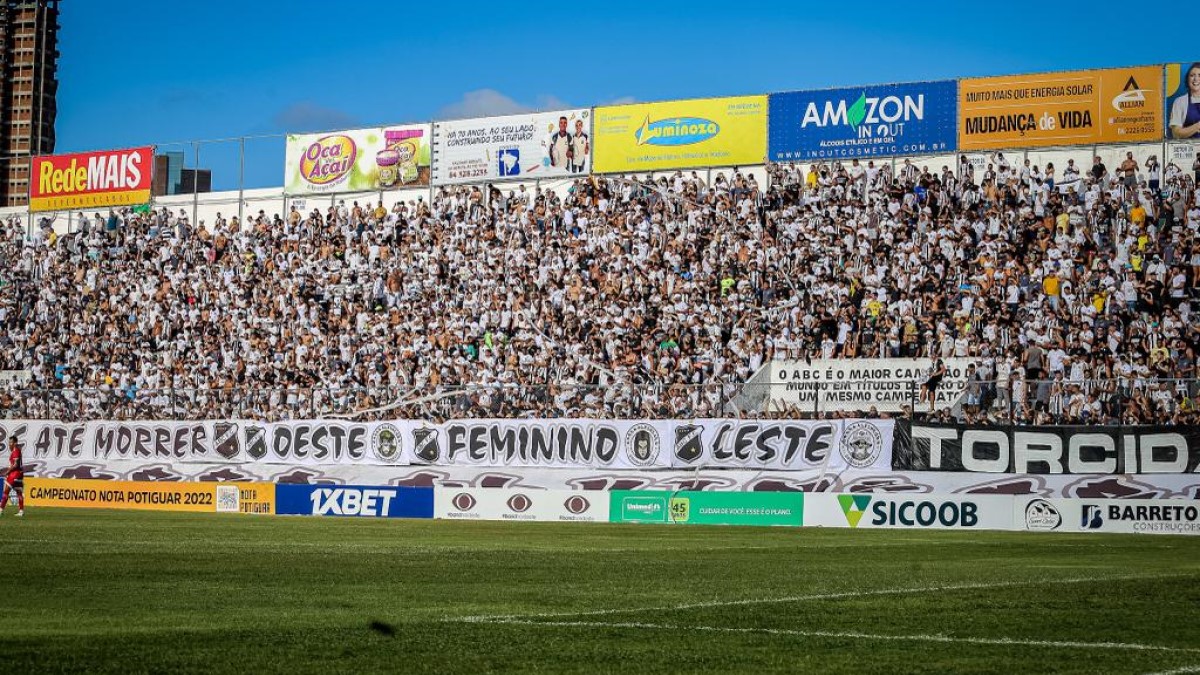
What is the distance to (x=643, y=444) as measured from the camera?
124 feet

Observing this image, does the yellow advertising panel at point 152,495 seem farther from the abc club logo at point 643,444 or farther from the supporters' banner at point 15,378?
the supporters' banner at point 15,378

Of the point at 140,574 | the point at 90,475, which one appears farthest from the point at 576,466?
the point at 140,574

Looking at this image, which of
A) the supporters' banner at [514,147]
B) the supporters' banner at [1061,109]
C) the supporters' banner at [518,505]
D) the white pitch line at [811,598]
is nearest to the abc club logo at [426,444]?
the supporters' banner at [518,505]

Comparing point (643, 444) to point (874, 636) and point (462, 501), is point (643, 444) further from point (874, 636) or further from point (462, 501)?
point (874, 636)

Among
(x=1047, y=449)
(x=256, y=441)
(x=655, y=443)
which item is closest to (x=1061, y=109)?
(x=1047, y=449)

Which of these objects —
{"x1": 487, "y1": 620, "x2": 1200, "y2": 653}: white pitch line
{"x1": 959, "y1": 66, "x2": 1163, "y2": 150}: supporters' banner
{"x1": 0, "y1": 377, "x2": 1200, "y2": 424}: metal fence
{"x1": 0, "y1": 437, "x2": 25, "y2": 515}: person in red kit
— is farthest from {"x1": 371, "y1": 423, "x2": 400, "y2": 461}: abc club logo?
{"x1": 487, "y1": 620, "x2": 1200, "y2": 653}: white pitch line

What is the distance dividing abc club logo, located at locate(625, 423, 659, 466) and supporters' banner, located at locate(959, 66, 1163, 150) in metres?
14.4

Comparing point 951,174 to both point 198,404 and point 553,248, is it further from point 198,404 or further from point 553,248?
point 198,404

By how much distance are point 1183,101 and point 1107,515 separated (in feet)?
51.6

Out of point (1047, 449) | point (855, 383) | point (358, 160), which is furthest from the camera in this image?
point (358, 160)

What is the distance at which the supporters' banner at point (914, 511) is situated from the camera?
33000 millimetres

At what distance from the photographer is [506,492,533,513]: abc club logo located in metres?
37.2

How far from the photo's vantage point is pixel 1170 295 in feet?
116

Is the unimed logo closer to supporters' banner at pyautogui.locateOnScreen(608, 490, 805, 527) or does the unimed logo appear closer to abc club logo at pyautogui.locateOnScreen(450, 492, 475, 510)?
abc club logo at pyautogui.locateOnScreen(450, 492, 475, 510)
